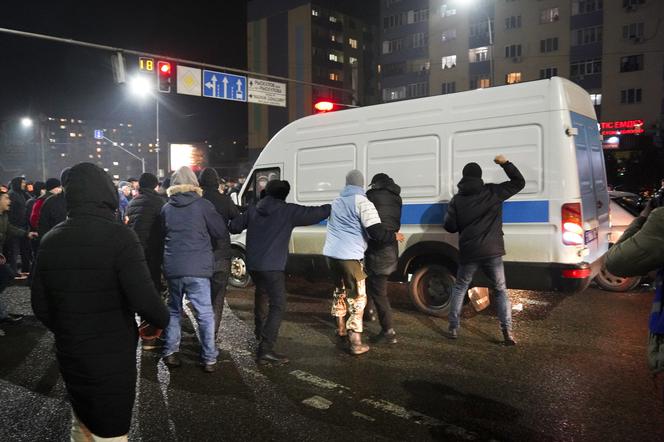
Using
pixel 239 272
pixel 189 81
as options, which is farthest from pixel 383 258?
pixel 189 81

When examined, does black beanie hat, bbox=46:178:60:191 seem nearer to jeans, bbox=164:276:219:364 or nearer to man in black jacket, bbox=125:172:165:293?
man in black jacket, bbox=125:172:165:293

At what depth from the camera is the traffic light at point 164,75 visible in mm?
14555

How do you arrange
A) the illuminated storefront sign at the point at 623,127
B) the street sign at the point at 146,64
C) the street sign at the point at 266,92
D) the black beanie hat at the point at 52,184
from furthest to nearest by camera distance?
the illuminated storefront sign at the point at 623,127 < the street sign at the point at 266,92 < the street sign at the point at 146,64 < the black beanie hat at the point at 52,184

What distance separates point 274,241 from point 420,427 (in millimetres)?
2253

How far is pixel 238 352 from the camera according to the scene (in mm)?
5539

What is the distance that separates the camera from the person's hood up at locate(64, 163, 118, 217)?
8.01 ft

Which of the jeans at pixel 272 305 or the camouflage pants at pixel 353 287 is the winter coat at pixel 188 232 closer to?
the jeans at pixel 272 305

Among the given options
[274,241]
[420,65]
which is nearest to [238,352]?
[274,241]

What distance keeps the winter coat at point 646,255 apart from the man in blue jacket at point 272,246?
322cm

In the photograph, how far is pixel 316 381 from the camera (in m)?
4.64

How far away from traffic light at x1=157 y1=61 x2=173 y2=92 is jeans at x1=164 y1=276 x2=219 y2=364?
36.2 ft

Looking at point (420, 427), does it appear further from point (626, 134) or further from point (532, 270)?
point (626, 134)

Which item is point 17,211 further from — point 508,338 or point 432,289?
point 508,338

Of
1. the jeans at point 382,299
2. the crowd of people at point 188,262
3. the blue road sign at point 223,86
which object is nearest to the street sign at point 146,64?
the blue road sign at point 223,86
